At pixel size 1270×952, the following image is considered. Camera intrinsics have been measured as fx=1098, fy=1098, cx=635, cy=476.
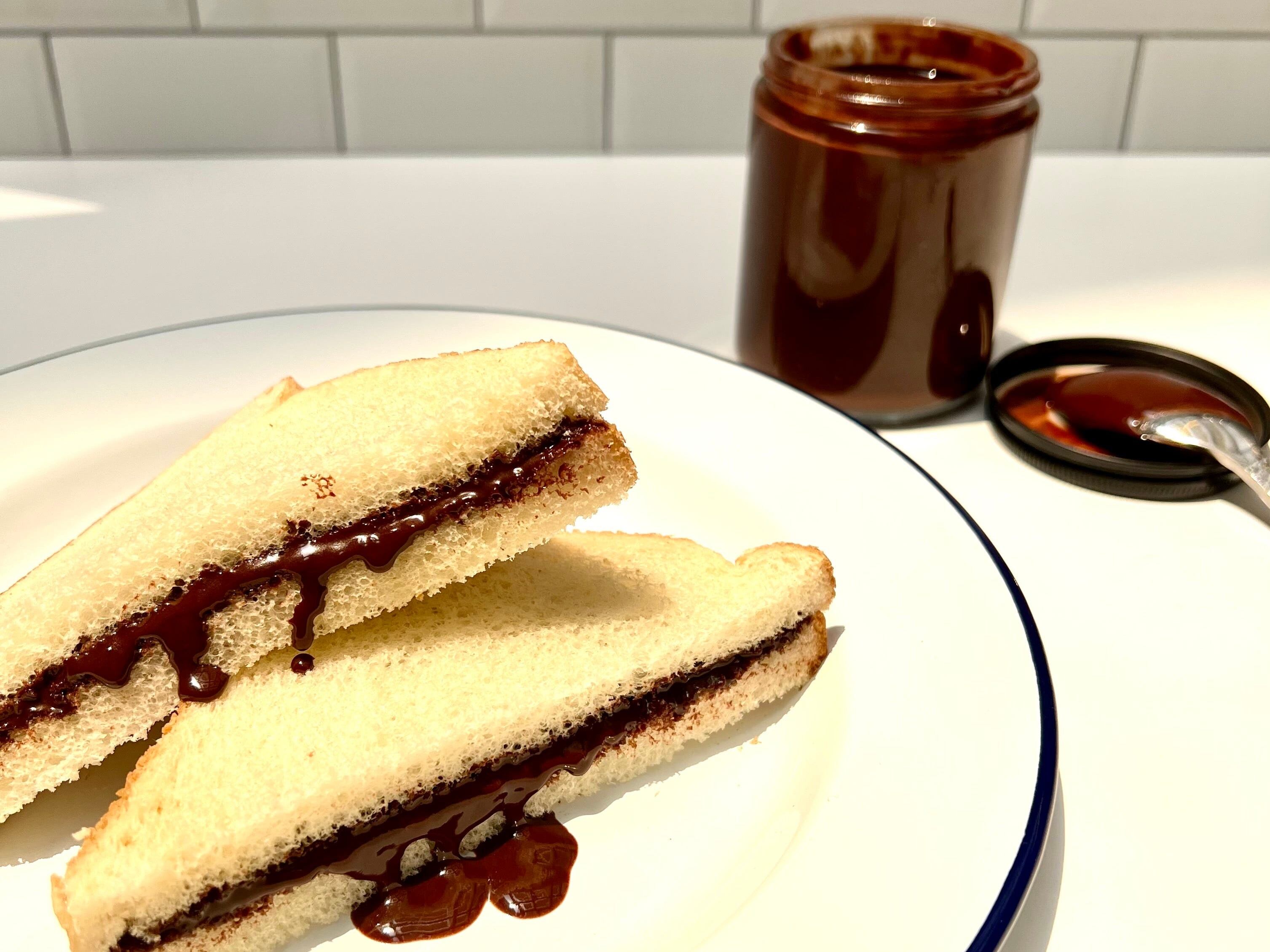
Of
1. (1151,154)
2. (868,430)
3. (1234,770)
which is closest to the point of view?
(1234,770)

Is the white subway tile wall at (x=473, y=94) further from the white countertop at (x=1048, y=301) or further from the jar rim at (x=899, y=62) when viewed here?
the jar rim at (x=899, y=62)

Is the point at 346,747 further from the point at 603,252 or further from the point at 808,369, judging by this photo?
the point at 603,252

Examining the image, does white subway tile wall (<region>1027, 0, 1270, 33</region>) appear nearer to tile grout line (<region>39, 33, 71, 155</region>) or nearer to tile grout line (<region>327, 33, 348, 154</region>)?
tile grout line (<region>327, 33, 348, 154</region>)

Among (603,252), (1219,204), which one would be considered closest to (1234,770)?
Result: (603,252)

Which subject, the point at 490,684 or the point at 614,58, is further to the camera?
Result: the point at 614,58

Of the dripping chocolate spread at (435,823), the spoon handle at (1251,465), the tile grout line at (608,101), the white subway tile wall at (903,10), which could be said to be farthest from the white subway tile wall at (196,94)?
the spoon handle at (1251,465)

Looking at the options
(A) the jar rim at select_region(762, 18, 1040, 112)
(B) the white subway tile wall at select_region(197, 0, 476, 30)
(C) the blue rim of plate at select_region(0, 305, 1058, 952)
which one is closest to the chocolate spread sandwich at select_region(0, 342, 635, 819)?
(C) the blue rim of plate at select_region(0, 305, 1058, 952)

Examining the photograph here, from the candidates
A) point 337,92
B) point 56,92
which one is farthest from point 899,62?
point 56,92
